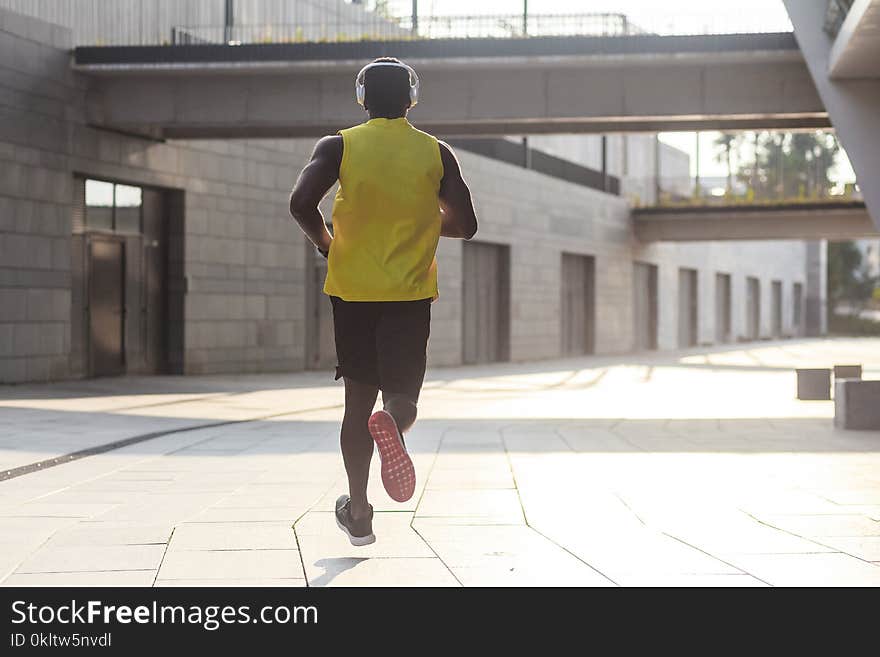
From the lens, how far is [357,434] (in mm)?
4480

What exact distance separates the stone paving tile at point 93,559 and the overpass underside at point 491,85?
13783 millimetres

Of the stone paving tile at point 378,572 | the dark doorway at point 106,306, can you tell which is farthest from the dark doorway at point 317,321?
the stone paving tile at point 378,572

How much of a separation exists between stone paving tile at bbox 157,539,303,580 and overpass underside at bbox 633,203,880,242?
32701 millimetres

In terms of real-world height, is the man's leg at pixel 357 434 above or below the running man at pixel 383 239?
below

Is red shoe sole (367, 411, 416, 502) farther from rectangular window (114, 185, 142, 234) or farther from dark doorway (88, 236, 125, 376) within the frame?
rectangular window (114, 185, 142, 234)

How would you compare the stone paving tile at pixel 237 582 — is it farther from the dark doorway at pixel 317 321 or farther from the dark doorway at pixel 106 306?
the dark doorway at pixel 317 321

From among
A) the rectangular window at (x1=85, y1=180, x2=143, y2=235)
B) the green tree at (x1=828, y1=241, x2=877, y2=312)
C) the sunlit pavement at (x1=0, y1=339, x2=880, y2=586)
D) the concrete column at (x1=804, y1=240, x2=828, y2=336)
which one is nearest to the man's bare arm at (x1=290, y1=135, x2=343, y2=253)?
the sunlit pavement at (x1=0, y1=339, x2=880, y2=586)

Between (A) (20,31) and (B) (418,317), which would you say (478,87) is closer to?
(A) (20,31)

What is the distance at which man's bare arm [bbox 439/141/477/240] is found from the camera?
4391mm

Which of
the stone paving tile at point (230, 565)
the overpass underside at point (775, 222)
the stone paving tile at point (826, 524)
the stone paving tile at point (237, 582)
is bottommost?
the stone paving tile at point (826, 524)

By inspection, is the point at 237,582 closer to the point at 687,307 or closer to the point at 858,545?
the point at 858,545

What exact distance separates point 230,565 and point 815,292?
7239 centimetres

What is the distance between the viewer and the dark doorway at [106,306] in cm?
1922
